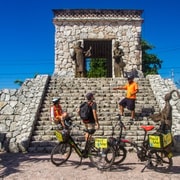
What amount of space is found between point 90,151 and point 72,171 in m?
0.58

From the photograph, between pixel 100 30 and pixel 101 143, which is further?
pixel 100 30

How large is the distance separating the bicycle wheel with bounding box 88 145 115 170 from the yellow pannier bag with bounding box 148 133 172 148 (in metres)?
0.78

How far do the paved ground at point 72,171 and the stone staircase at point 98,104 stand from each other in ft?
5.00

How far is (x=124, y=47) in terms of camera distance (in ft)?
56.5

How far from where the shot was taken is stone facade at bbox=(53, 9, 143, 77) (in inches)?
676

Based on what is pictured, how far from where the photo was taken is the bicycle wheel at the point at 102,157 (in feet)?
19.2

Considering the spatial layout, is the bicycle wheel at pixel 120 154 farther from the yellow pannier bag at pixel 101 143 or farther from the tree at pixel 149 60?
the tree at pixel 149 60

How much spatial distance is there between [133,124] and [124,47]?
881 cm

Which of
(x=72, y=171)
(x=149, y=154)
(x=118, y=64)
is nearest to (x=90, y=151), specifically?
(x=72, y=171)

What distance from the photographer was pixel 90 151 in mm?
6070

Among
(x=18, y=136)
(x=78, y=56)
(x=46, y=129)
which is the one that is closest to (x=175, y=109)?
(x=46, y=129)

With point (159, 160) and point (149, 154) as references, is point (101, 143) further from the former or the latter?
point (159, 160)

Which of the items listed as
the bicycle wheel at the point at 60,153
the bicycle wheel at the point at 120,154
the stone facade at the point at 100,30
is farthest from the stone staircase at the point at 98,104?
the stone facade at the point at 100,30

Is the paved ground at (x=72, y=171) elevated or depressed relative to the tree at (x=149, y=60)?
depressed
